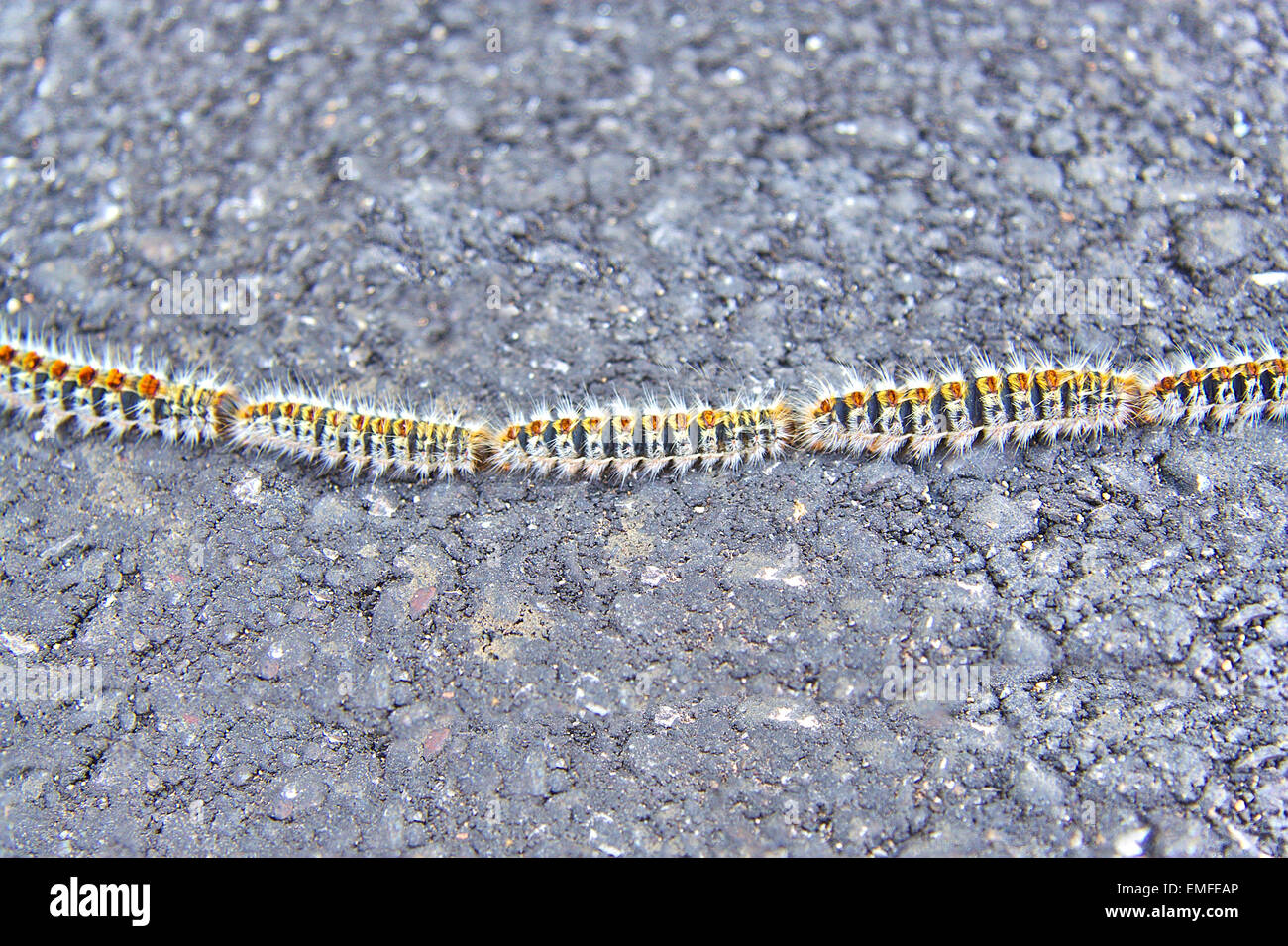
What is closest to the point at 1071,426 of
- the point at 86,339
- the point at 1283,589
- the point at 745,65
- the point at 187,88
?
the point at 1283,589

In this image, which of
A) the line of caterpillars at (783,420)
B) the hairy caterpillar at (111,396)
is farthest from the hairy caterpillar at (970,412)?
the hairy caterpillar at (111,396)

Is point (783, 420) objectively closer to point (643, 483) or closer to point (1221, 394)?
point (643, 483)

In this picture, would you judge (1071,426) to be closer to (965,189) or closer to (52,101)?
(965,189)

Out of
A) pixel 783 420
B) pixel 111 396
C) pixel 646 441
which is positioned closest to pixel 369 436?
pixel 646 441

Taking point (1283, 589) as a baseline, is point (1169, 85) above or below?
above

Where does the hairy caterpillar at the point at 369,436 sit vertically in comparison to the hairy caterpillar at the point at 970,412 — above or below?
below

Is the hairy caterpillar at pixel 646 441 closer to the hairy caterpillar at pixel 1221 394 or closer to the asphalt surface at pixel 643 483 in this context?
the asphalt surface at pixel 643 483
